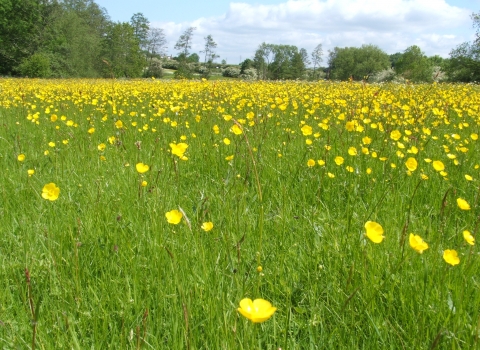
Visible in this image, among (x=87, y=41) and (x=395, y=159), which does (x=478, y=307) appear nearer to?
(x=395, y=159)

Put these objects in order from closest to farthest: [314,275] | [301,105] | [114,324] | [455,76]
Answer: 1. [114,324]
2. [314,275]
3. [301,105]
4. [455,76]

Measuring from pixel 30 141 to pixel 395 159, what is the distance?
11.6 ft

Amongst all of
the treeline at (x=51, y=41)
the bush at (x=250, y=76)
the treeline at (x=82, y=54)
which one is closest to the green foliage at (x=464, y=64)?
the treeline at (x=82, y=54)

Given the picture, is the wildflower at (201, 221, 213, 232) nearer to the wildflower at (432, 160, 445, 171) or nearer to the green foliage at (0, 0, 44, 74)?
the wildflower at (432, 160, 445, 171)

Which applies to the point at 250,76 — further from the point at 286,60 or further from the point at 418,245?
the point at 286,60

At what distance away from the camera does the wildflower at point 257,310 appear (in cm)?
60

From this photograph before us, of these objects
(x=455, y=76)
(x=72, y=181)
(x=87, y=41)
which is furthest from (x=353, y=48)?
(x=72, y=181)

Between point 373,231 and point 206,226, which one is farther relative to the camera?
point 206,226

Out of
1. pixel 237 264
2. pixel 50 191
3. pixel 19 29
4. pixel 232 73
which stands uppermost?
pixel 19 29

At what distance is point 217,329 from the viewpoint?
1150 mm

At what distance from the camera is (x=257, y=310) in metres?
0.68

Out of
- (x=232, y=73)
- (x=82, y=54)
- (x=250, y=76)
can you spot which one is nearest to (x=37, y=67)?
(x=82, y=54)

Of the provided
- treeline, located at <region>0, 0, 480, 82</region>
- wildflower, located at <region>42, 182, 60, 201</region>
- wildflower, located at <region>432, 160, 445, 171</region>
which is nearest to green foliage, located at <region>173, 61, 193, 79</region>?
treeline, located at <region>0, 0, 480, 82</region>

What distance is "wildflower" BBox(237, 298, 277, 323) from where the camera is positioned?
1.98 feet
